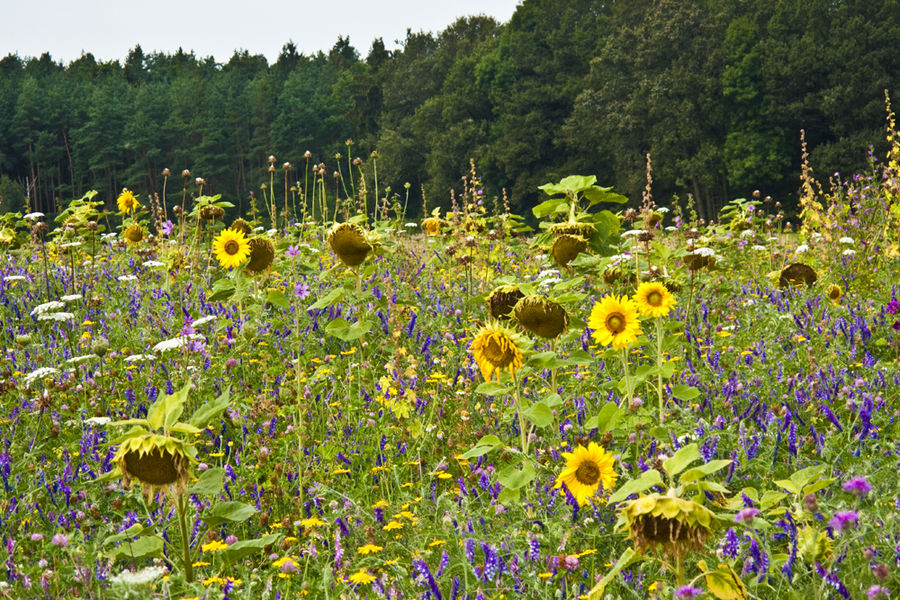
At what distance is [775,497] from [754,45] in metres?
33.9

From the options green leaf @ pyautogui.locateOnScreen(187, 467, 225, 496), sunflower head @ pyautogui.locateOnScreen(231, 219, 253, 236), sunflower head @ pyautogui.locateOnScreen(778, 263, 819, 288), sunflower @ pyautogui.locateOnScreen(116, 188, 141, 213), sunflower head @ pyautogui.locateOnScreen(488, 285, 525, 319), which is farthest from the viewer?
sunflower @ pyautogui.locateOnScreen(116, 188, 141, 213)

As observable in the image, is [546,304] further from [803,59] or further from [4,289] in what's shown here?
[803,59]

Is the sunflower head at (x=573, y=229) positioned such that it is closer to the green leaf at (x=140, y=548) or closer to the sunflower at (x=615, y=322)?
the sunflower at (x=615, y=322)

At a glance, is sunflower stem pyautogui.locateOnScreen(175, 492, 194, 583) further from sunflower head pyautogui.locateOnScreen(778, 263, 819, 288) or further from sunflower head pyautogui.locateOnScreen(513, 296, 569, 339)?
sunflower head pyautogui.locateOnScreen(778, 263, 819, 288)

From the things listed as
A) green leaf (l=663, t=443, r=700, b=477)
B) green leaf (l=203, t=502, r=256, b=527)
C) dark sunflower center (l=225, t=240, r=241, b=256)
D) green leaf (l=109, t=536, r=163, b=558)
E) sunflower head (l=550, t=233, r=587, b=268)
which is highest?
dark sunflower center (l=225, t=240, r=241, b=256)

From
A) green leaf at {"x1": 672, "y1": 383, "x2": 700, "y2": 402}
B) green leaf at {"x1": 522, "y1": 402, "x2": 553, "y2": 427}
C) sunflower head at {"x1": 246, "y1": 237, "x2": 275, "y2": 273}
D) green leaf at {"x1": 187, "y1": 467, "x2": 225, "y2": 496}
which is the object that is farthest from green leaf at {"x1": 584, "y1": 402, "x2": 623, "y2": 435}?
sunflower head at {"x1": 246, "y1": 237, "x2": 275, "y2": 273}

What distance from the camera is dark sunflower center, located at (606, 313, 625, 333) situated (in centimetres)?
263

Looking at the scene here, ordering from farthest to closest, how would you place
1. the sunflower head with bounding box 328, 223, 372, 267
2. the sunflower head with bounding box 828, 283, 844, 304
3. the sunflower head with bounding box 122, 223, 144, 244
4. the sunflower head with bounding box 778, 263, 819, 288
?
the sunflower head with bounding box 122, 223, 144, 244 < the sunflower head with bounding box 778, 263, 819, 288 < the sunflower head with bounding box 828, 283, 844, 304 < the sunflower head with bounding box 328, 223, 372, 267

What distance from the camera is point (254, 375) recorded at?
13.5 feet

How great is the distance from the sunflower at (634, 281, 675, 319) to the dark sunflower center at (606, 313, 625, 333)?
0.15 metres

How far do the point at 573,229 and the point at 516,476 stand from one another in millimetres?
1201

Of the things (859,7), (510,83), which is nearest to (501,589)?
(859,7)

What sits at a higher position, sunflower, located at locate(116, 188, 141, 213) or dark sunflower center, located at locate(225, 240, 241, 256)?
sunflower, located at locate(116, 188, 141, 213)

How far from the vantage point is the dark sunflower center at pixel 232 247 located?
12.8 ft
